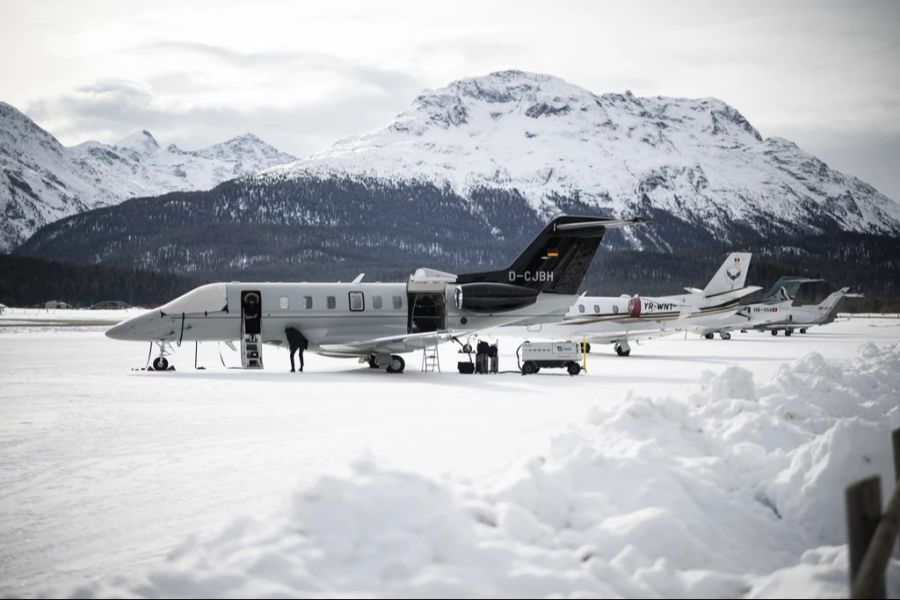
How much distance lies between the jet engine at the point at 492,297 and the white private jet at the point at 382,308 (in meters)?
0.03

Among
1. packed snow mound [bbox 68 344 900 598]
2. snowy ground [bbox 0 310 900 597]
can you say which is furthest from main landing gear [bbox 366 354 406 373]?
packed snow mound [bbox 68 344 900 598]

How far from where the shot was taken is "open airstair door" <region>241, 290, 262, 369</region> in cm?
2291

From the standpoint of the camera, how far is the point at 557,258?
2498 centimetres

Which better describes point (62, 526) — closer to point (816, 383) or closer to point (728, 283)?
point (816, 383)

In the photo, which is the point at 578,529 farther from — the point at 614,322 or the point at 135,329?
the point at 614,322

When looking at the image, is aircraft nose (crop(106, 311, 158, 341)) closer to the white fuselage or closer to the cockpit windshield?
the white fuselage

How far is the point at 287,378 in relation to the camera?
2117 centimetres

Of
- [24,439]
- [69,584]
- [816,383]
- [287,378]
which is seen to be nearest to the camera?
[69,584]

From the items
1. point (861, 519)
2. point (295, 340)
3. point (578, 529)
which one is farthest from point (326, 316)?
point (861, 519)

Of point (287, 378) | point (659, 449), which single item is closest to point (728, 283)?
point (287, 378)

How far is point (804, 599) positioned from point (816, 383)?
804cm

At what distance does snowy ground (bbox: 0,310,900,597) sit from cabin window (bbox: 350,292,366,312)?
9214 millimetres

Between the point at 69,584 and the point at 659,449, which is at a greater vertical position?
the point at 659,449

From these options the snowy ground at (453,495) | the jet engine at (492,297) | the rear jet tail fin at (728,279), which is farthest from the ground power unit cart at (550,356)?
the rear jet tail fin at (728,279)
